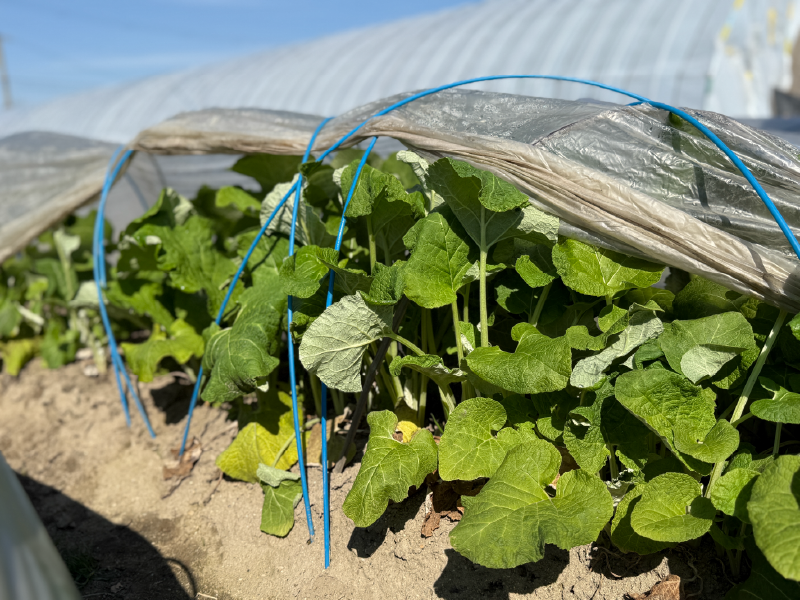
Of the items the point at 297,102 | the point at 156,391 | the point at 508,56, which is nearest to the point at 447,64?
the point at 508,56

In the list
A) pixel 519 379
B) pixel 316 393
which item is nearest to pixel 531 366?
pixel 519 379

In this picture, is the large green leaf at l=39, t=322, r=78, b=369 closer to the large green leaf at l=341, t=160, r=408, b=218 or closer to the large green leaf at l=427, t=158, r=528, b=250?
the large green leaf at l=341, t=160, r=408, b=218

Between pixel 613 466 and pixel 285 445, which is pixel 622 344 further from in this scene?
pixel 285 445

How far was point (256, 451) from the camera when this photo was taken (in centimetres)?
177

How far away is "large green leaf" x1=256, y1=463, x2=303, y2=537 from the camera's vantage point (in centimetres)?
160

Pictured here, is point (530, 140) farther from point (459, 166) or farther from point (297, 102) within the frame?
point (297, 102)

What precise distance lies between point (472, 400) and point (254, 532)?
2.64 feet

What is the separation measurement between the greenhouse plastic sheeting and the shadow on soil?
136cm

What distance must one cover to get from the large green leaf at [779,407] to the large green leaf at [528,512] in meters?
0.34

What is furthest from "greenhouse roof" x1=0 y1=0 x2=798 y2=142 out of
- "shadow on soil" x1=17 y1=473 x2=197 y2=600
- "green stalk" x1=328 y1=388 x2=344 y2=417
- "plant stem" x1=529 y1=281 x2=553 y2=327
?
"shadow on soil" x1=17 y1=473 x2=197 y2=600

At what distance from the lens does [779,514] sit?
97cm

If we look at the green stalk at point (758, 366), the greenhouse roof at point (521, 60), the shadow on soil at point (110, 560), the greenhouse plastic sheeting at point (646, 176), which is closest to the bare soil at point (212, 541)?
the shadow on soil at point (110, 560)

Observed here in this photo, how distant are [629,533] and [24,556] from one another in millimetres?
1101

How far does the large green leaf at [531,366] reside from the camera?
1.18 m
